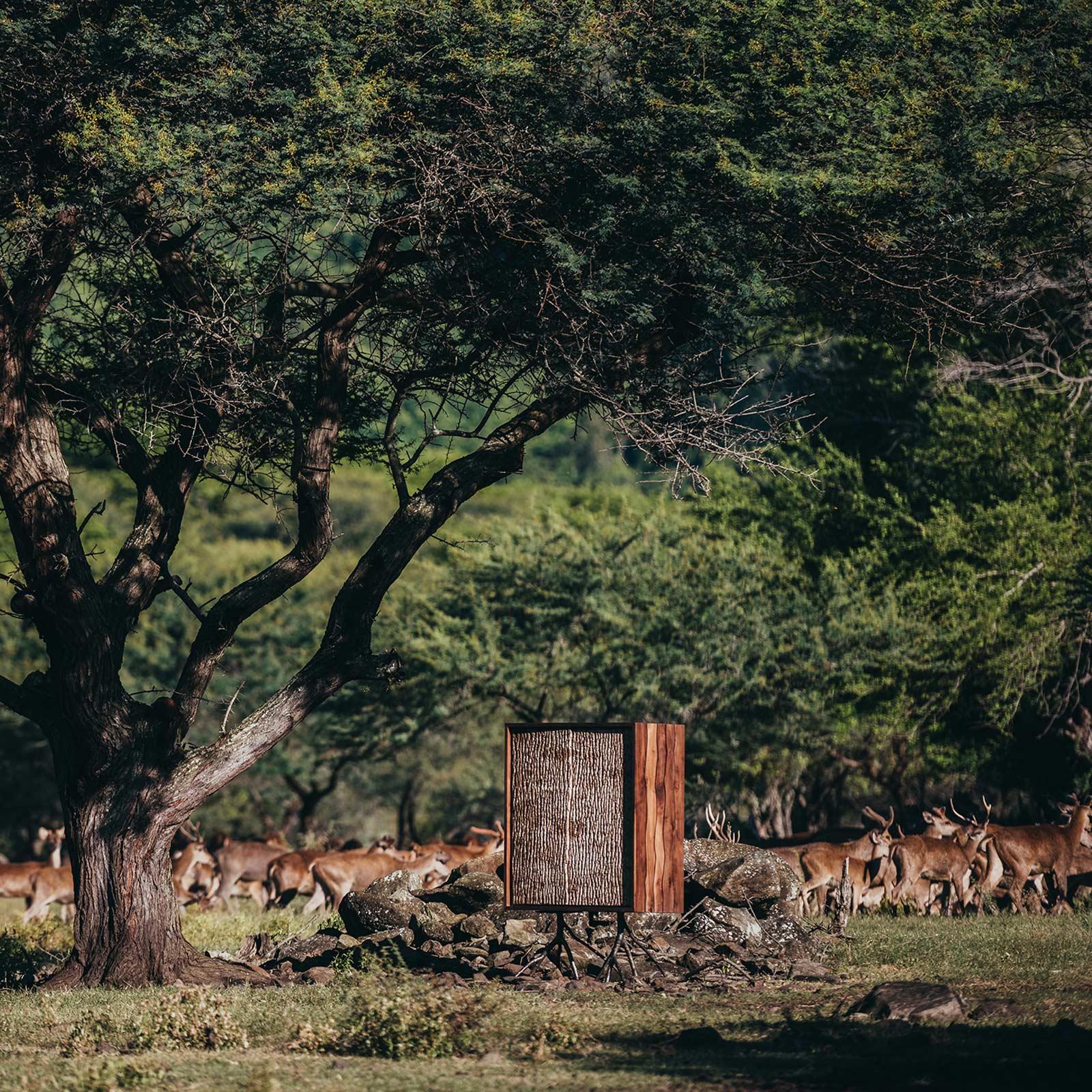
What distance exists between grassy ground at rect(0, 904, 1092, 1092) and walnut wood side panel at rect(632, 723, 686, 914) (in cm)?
76

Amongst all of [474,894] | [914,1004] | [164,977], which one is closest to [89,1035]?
[164,977]

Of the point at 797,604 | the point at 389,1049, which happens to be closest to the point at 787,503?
the point at 797,604

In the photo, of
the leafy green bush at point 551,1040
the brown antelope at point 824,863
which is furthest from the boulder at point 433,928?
the brown antelope at point 824,863

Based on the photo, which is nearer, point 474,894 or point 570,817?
point 570,817

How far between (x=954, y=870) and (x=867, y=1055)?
33.7 feet

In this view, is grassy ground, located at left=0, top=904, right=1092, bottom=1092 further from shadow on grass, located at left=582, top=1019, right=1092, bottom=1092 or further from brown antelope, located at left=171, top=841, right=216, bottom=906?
brown antelope, located at left=171, top=841, right=216, bottom=906

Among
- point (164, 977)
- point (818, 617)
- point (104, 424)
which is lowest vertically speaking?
point (164, 977)

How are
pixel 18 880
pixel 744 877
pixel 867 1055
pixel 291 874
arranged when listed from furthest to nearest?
1. pixel 18 880
2. pixel 291 874
3. pixel 744 877
4. pixel 867 1055

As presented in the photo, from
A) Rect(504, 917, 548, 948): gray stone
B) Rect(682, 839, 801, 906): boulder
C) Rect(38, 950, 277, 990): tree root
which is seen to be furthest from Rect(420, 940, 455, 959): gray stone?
Rect(682, 839, 801, 906): boulder

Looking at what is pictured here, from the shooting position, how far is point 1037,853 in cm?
1870

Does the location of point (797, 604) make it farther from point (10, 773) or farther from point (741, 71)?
point (10, 773)

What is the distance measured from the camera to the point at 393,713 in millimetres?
31641

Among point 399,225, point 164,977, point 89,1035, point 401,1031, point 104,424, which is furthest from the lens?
point 104,424

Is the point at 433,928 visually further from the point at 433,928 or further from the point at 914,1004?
the point at 914,1004
